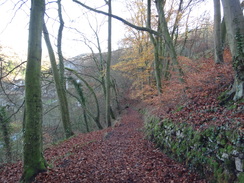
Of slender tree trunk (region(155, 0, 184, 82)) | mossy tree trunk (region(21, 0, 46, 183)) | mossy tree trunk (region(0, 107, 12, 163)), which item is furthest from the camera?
mossy tree trunk (region(0, 107, 12, 163))

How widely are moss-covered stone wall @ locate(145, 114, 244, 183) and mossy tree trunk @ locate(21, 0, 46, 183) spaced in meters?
3.77

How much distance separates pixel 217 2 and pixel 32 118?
9603mm

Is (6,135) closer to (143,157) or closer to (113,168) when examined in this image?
(113,168)

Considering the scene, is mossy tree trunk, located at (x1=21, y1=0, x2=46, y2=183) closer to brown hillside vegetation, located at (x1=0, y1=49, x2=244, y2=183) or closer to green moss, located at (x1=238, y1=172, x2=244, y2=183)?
brown hillside vegetation, located at (x1=0, y1=49, x2=244, y2=183)

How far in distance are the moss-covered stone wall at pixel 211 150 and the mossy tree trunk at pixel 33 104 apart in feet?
12.4

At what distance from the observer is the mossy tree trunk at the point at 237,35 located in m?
4.12

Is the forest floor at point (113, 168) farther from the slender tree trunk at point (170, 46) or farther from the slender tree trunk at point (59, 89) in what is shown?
the slender tree trunk at point (170, 46)

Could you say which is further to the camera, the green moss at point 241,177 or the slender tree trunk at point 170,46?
the slender tree trunk at point 170,46

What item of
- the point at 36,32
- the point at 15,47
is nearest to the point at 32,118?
the point at 36,32

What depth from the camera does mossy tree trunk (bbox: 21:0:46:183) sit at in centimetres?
388

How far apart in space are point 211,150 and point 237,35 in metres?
2.97

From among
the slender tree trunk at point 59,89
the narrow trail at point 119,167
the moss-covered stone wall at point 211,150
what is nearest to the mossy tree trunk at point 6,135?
the slender tree trunk at point 59,89

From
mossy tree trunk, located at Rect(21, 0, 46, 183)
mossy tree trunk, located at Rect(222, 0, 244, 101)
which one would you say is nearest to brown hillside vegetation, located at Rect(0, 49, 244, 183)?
mossy tree trunk, located at Rect(21, 0, 46, 183)

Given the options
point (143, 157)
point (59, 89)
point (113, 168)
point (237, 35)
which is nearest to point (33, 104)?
point (113, 168)
